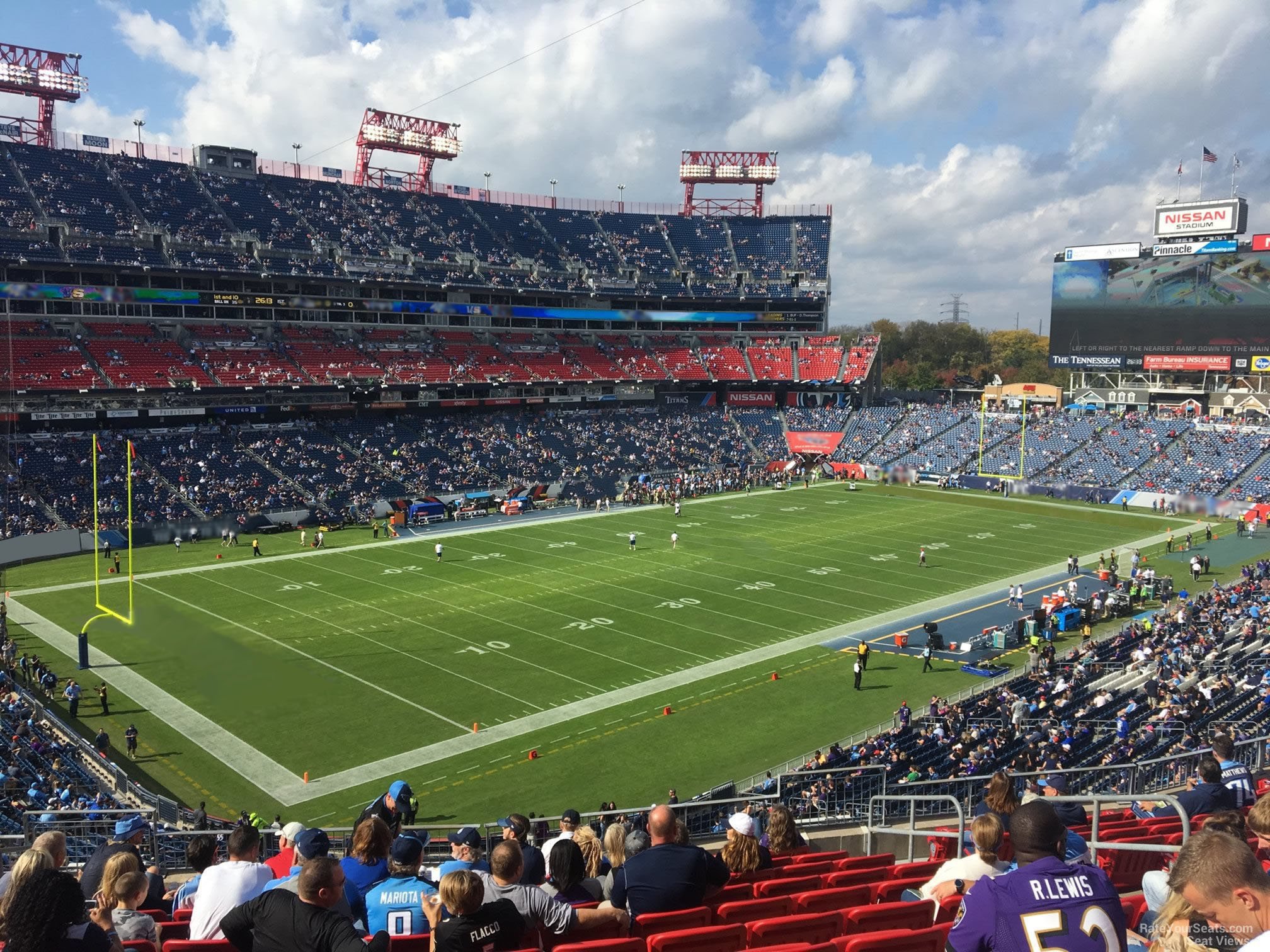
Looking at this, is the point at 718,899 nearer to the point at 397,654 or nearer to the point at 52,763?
the point at 52,763

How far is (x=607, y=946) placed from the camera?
5.18 meters

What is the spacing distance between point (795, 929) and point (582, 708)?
60.9 ft

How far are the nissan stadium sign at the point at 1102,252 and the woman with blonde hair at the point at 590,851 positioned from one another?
228 ft

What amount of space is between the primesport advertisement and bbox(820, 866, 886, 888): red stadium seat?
2614 inches

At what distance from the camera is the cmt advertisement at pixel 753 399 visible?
82.9 meters

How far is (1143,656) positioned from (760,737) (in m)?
10.1

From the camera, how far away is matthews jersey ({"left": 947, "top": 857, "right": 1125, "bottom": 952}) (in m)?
3.71

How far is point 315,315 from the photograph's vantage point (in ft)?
213

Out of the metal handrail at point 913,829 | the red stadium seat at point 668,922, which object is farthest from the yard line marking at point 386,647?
the red stadium seat at point 668,922

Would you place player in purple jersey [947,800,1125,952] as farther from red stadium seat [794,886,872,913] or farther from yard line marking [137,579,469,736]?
yard line marking [137,579,469,736]

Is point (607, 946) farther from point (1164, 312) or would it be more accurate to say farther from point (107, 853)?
point (1164, 312)

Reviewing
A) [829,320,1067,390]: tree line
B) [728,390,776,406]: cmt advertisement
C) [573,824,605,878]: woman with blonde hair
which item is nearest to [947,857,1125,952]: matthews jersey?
[573,824,605,878]: woman with blonde hair

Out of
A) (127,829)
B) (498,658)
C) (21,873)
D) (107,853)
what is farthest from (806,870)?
(498,658)

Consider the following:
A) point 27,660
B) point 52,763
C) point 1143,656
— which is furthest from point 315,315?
point 1143,656
